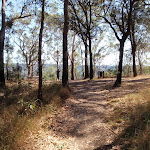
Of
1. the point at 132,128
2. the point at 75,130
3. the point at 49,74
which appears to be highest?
the point at 49,74

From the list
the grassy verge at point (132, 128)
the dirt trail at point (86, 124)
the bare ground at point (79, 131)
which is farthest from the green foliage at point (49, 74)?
the grassy verge at point (132, 128)

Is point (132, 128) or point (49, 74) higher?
point (49, 74)

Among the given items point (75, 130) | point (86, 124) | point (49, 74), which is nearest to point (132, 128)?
point (86, 124)

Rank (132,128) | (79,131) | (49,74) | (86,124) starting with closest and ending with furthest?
(132,128), (79,131), (86,124), (49,74)

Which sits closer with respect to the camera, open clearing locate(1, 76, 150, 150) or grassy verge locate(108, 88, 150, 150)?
grassy verge locate(108, 88, 150, 150)

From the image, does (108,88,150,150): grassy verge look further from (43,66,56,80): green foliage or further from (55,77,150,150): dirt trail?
(43,66,56,80): green foliage

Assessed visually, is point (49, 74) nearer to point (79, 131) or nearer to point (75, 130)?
point (75, 130)

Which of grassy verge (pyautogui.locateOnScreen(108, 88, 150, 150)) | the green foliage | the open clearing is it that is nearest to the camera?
grassy verge (pyautogui.locateOnScreen(108, 88, 150, 150))

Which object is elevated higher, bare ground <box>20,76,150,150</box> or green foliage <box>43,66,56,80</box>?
green foliage <box>43,66,56,80</box>

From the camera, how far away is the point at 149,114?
3.88 meters

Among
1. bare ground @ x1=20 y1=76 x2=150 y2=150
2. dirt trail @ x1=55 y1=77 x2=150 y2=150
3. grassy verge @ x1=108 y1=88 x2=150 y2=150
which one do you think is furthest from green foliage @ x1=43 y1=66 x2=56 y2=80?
grassy verge @ x1=108 y1=88 x2=150 y2=150

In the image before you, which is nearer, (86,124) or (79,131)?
(79,131)

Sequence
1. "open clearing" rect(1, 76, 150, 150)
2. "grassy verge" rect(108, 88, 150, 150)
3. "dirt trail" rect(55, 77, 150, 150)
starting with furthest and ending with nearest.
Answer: "dirt trail" rect(55, 77, 150, 150) < "open clearing" rect(1, 76, 150, 150) < "grassy verge" rect(108, 88, 150, 150)

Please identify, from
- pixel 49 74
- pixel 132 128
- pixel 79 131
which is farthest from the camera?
pixel 49 74
